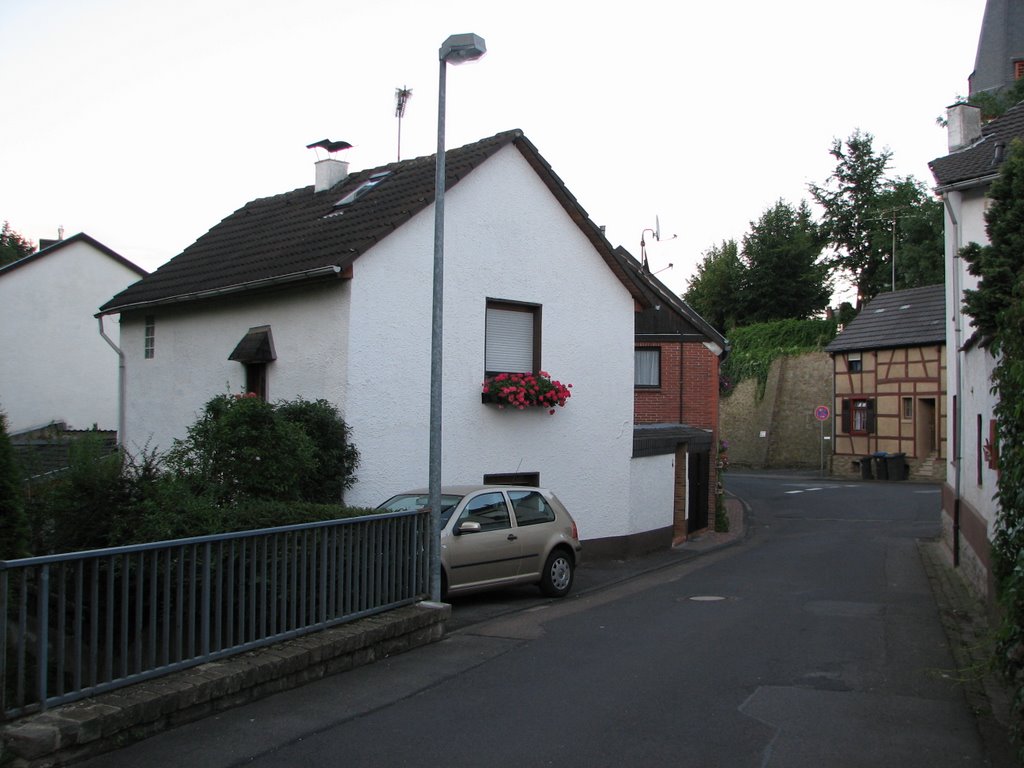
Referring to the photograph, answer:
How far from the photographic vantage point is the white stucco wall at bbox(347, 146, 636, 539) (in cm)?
1341

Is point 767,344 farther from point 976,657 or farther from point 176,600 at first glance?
point 176,600

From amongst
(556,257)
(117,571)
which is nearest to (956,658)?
(117,571)

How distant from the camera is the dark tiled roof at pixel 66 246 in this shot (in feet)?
95.0

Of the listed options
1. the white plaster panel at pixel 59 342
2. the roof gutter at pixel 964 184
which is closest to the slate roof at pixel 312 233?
the roof gutter at pixel 964 184

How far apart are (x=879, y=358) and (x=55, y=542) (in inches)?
1374

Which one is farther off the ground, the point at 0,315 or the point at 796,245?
the point at 796,245

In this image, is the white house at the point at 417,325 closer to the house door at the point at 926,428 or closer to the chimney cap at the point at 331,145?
the chimney cap at the point at 331,145

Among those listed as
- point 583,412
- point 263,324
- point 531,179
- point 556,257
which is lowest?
point 583,412

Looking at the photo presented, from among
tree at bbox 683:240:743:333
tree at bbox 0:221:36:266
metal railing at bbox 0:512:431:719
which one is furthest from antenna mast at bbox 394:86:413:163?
tree at bbox 0:221:36:266

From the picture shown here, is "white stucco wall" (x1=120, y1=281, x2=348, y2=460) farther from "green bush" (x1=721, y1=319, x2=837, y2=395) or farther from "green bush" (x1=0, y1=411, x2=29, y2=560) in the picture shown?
"green bush" (x1=721, y1=319, x2=837, y2=395)

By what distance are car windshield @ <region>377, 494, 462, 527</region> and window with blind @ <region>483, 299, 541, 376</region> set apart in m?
3.56

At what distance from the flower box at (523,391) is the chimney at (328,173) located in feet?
19.7

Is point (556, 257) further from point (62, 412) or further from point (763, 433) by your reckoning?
point (763, 433)

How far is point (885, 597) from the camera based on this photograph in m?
12.6
